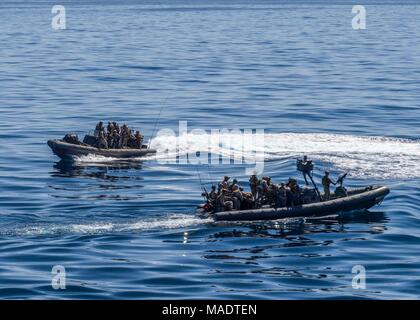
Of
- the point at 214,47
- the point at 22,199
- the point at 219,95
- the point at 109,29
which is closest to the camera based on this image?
the point at 22,199

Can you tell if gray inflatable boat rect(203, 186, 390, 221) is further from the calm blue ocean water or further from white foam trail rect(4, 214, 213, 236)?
white foam trail rect(4, 214, 213, 236)

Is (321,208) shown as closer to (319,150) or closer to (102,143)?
(319,150)

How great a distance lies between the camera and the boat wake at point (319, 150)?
68.4 metres

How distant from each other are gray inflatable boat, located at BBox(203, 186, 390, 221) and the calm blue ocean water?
1.34ft

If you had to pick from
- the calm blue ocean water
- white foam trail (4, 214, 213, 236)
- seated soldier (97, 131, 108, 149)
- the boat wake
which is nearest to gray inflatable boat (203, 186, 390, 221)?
the calm blue ocean water

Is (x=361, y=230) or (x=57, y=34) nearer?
(x=361, y=230)

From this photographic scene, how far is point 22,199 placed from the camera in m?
59.7

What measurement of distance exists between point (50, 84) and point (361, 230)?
63.1 metres

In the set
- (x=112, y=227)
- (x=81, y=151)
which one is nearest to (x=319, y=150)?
(x=81, y=151)

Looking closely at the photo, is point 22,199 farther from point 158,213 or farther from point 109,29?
point 109,29

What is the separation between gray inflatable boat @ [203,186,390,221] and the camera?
175 feet

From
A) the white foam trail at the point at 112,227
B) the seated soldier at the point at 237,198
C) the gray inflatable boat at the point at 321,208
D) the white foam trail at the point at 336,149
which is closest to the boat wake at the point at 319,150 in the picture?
the white foam trail at the point at 336,149
